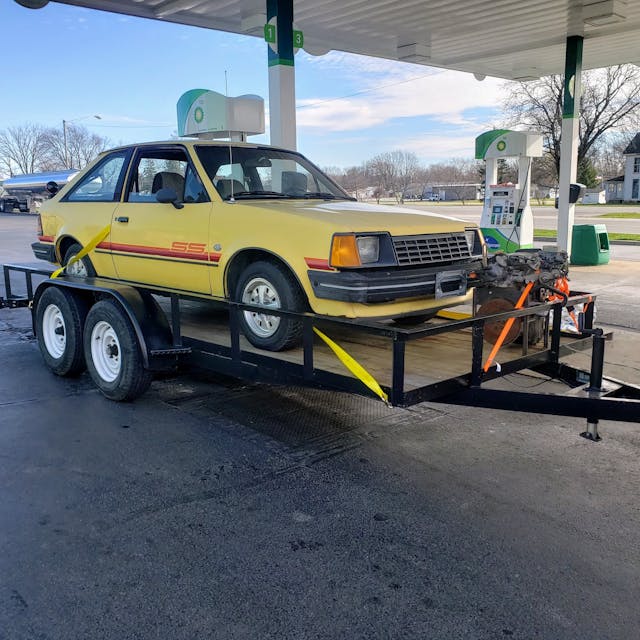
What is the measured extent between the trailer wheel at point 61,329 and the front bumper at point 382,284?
2.77 meters

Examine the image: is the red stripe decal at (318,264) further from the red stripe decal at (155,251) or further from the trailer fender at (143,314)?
the trailer fender at (143,314)

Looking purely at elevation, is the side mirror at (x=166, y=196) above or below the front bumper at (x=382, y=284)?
above

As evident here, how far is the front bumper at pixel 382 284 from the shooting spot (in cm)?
427

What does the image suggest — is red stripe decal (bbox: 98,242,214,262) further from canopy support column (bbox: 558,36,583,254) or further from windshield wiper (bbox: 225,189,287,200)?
canopy support column (bbox: 558,36,583,254)

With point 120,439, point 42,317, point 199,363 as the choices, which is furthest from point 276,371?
point 42,317

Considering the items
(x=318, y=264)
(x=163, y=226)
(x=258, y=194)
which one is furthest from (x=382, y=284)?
(x=163, y=226)

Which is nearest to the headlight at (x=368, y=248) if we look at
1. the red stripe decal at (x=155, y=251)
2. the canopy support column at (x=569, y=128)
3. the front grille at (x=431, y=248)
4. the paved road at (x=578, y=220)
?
the front grille at (x=431, y=248)

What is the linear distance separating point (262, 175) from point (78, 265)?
2414 millimetres

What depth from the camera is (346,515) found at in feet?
12.1

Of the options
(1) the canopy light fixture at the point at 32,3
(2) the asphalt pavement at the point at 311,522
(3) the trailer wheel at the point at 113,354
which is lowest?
(2) the asphalt pavement at the point at 311,522

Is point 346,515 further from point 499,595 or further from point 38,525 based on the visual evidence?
point 38,525

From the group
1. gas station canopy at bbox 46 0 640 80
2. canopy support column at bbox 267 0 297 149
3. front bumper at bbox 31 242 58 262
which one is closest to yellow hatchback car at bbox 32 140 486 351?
front bumper at bbox 31 242 58 262

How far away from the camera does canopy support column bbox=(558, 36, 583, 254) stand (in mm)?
14016

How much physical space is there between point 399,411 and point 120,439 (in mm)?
2302
